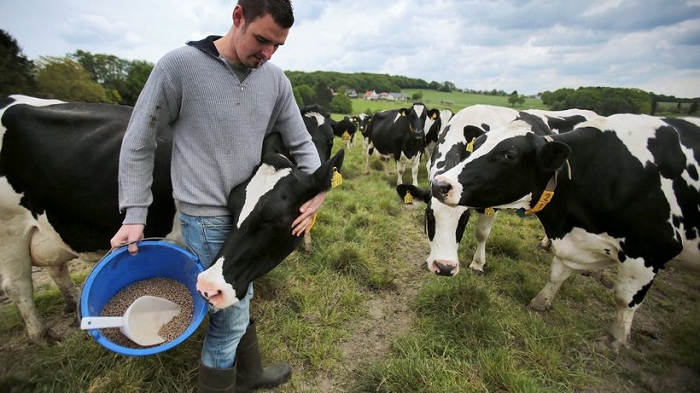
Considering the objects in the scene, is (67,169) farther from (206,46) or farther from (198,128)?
(206,46)

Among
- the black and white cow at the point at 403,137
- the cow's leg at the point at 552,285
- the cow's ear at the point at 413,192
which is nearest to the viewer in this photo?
the cow's leg at the point at 552,285

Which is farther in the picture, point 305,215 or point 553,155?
point 553,155

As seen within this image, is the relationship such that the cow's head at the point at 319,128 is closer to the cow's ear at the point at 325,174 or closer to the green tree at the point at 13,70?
the cow's ear at the point at 325,174

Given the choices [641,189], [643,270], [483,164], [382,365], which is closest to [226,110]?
[483,164]

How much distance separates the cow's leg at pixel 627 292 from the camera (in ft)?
9.77

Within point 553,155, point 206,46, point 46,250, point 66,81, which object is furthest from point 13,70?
point 553,155

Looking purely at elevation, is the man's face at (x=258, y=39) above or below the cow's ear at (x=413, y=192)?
above

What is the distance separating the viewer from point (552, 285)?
366cm

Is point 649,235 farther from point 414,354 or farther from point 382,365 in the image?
point 382,365

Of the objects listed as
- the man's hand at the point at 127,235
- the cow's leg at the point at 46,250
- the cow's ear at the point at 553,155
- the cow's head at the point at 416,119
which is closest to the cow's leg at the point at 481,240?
the cow's ear at the point at 553,155

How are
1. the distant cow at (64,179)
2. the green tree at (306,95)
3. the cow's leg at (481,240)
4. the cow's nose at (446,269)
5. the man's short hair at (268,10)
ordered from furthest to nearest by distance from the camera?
the green tree at (306,95) < the cow's leg at (481,240) < the cow's nose at (446,269) < the distant cow at (64,179) < the man's short hair at (268,10)

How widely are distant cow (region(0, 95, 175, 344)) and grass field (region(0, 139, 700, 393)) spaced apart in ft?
3.14

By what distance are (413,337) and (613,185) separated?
7.32 ft

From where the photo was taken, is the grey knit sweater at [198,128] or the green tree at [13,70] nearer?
the grey knit sweater at [198,128]
